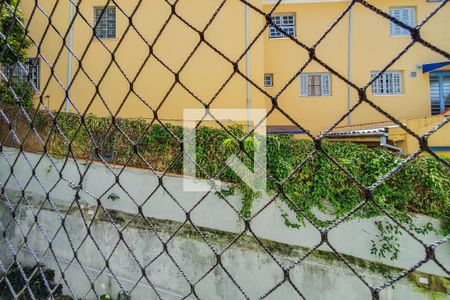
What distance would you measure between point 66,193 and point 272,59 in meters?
4.71

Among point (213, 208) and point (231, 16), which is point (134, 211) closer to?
point (213, 208)

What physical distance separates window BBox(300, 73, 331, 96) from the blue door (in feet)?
7.35

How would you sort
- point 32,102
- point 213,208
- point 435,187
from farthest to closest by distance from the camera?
point 32,102 → point 213,208 → point 435,187

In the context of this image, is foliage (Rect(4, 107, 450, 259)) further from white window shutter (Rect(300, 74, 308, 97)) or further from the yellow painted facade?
white window shutter (Rect(300, 74, 308, 97))

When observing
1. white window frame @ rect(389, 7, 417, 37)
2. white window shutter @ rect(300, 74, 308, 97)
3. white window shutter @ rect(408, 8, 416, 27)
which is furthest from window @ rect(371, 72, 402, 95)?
white window shutter @ rect(300, 74, 308, 97)

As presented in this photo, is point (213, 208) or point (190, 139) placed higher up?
point (190, 139)

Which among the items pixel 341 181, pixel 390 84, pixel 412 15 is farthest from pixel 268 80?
pixel 341 181

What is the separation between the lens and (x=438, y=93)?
5.92m

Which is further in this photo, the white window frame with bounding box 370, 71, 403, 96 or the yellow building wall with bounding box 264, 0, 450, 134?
the white window frame with bounding box 370, 71, 403, 96

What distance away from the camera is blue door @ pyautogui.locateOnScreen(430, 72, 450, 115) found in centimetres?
589

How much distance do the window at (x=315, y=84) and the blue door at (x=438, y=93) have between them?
7.35ft

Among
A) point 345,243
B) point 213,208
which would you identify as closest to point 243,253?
point 213,208

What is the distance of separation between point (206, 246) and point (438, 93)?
6.19 meters

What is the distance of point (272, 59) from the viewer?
19.4 feet
